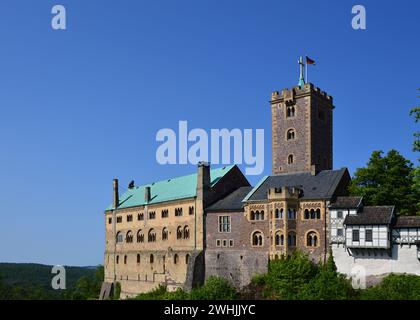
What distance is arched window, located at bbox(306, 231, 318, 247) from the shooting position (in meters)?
50.6

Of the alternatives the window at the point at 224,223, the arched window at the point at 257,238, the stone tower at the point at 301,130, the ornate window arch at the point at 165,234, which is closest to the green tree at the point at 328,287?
the arched window at the point at 257,238

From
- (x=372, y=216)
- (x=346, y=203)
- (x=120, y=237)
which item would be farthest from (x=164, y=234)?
(x=372, y=216)

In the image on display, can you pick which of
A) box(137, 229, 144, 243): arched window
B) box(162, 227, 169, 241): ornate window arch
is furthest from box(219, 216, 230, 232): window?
box(137, 229, 144, 243): arched window

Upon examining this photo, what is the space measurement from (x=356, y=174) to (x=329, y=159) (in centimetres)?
910

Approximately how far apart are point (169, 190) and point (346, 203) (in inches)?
1167

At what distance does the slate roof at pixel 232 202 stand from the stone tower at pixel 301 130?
4.88m

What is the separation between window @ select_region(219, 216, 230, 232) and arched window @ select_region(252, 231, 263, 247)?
4013mm

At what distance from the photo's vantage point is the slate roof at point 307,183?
5121cm

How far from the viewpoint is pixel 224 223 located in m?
58.7

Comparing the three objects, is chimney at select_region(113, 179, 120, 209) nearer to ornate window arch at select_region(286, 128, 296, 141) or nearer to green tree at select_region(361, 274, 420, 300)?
ornate window arch at select_region(286, 128, 296, 141)

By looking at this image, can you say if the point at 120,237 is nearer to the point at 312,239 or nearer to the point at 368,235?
the point at 312,239
